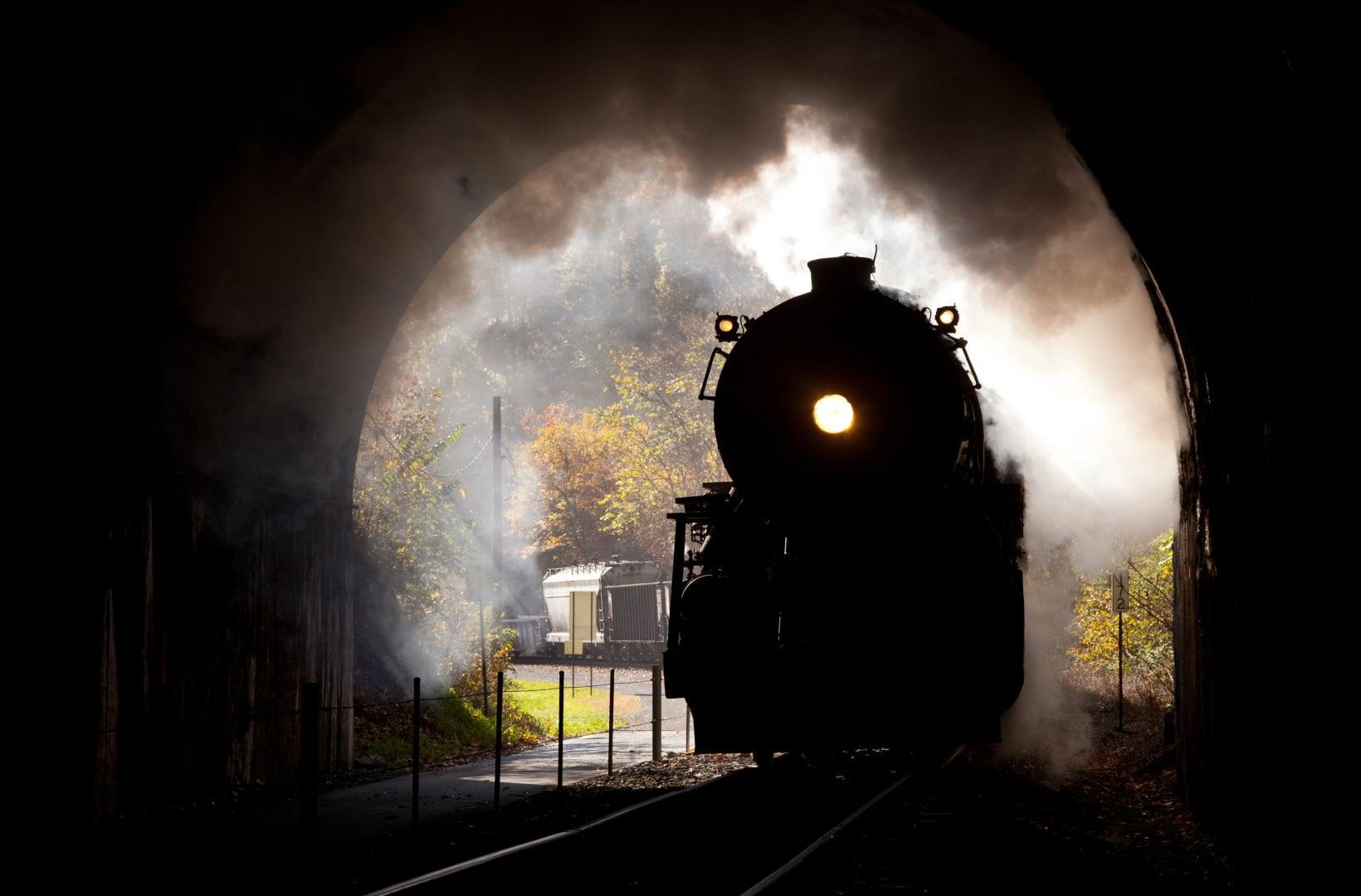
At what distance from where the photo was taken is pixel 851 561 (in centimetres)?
705

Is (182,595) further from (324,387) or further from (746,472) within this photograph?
(746,472)

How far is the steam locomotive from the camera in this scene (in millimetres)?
6738

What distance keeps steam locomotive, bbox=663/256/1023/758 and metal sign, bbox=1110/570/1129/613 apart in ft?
25.7

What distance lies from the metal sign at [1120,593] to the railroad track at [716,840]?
4.44 metres

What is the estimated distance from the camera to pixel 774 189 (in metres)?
14.1

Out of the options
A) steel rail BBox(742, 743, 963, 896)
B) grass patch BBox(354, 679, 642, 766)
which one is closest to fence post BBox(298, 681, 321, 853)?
steel rail BBox(742, 743, 963, 896)

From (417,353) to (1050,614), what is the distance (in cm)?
1782

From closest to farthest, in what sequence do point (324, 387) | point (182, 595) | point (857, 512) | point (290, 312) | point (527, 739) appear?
1. point (857, 512)
2. point (182, 595)
3. point (290, 312)
4. point (324, 387)
5. point (527, 739)

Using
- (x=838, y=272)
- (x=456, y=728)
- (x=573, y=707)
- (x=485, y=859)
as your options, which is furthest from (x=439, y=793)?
(x=573, y=707)

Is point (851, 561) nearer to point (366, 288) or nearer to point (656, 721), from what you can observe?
point (366, 288)

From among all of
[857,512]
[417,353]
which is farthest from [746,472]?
[417,353]

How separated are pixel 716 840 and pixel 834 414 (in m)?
2.89

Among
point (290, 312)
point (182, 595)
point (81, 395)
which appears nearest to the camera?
point (81, 395)

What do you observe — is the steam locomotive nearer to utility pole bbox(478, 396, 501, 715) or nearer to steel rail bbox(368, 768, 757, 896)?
steel rail bbox(368, 768, 757, 896)
